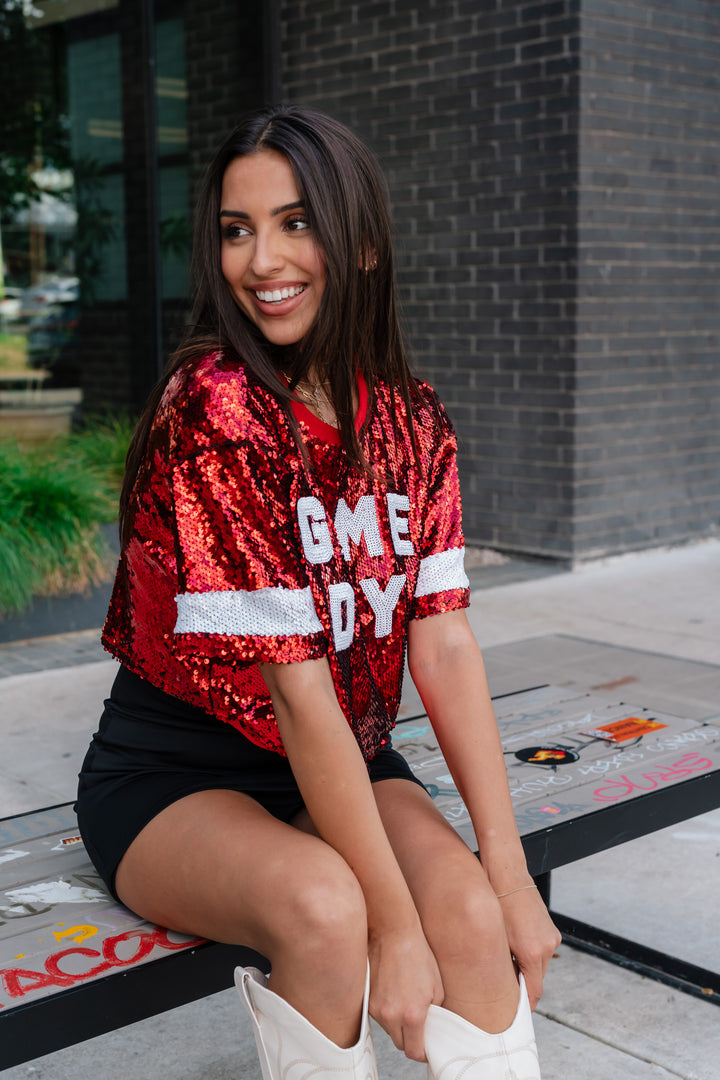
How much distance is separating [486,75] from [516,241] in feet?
2.99

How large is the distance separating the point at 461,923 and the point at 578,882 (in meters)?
1.51

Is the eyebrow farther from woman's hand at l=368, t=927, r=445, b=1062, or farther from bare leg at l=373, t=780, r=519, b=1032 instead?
woman's hand at l=368, t=927, r=445, b=1062

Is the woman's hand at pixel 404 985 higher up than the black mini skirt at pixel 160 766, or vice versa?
the black mini skirt at pixel 160 766

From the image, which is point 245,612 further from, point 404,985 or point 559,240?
point 559,240

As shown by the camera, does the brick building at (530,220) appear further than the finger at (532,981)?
Yes

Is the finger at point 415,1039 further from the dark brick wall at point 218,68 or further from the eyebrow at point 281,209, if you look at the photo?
the dark brick wall at point 218,68

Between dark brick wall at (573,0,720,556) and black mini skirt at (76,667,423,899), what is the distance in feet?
16.6

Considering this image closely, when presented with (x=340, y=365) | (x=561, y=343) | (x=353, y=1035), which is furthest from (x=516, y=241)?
(x=353, y=1035)

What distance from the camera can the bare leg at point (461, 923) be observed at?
1.68 meters

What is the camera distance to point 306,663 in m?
1.77

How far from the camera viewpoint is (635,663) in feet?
13.9

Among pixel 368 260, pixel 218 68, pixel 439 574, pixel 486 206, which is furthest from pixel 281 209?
pixel 218 68

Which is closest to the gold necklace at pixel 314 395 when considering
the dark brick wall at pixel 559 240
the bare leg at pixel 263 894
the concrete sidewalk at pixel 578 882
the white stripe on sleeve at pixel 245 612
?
the white stripe on sleeve at pixel 245 612

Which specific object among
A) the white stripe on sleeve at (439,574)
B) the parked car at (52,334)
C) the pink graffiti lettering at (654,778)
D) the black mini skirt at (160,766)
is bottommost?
the pink graffiti lettering at (654,778)
